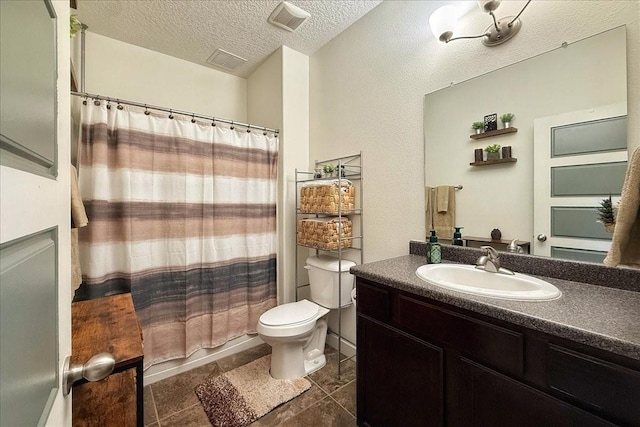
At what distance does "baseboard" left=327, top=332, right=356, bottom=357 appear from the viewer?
212 cm

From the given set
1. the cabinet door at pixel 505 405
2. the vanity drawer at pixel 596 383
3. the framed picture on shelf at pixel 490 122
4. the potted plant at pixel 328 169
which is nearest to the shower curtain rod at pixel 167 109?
the potted plant at pixel 328 169

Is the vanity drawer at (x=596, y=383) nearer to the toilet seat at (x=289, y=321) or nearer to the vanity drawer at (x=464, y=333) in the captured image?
the vanity drawer at (x=464, y=333)

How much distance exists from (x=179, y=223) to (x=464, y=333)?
6.25 ft

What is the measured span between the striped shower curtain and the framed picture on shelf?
1.62m

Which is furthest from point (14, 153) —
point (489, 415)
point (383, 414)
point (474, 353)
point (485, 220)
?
point (485, 220)

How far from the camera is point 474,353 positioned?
3.13ft

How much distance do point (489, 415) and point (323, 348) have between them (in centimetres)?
140

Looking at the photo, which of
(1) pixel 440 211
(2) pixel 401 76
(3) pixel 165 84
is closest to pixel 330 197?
(1) pixel 440 211

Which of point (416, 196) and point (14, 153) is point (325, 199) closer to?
point (416, 196)

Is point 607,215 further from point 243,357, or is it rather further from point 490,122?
point 243,357

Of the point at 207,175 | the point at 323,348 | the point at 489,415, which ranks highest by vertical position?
the point at 207,175

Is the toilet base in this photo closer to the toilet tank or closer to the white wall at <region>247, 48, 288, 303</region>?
the toilet tank

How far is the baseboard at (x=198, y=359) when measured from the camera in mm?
1894

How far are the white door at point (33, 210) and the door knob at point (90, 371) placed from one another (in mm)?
17
